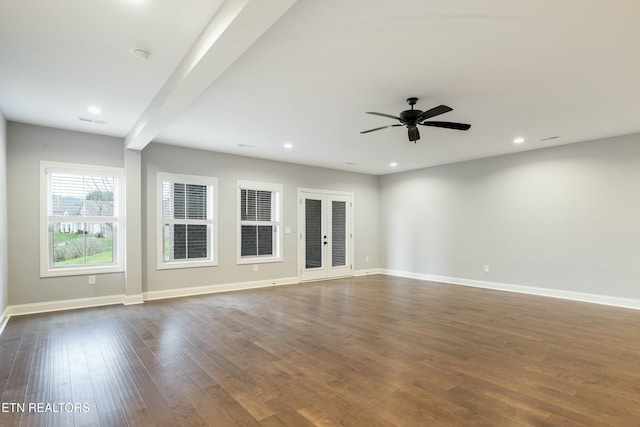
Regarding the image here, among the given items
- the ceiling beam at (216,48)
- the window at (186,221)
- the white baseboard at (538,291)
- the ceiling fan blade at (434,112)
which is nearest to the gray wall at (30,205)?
the window at (186,221)

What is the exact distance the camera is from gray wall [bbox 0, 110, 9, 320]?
418 centimetres

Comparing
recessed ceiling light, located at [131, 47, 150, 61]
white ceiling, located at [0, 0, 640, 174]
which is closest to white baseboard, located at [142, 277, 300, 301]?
white ceiling, located at [0, 0, 640, 174]

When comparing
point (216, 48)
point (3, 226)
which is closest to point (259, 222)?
point (3, 226)

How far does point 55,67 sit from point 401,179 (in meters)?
7.17

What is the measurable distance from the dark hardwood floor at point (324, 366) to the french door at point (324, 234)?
2.68 m

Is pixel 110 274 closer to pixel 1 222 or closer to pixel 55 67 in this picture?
pixel 1 222

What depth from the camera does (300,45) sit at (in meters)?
2.71

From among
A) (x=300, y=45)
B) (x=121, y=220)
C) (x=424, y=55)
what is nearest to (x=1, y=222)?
(x=121, y=220)

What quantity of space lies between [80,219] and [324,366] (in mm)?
4504

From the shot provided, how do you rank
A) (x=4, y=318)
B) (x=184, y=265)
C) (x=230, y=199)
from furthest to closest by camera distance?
(x=230, y=199) < (x=184, y=265) < (x=4, y=318)

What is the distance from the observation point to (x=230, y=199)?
21.7 ft

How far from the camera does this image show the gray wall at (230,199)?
577 centimetres

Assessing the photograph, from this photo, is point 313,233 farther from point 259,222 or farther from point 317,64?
point 317,64

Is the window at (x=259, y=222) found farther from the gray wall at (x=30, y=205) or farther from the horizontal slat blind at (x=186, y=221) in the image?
the gray wall at (x=30, y=205)
